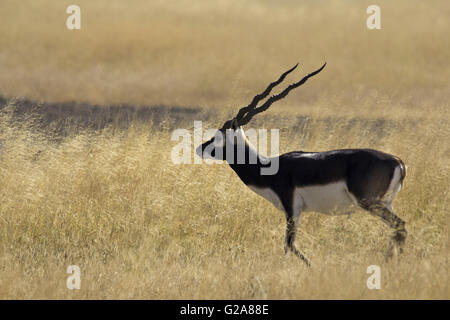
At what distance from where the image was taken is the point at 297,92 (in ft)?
77.5

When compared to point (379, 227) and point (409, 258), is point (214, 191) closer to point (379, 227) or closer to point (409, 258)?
point (379, 227)

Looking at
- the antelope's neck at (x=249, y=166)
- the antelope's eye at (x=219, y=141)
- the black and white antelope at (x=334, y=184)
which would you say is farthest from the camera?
the antelope's eye at (x=219, y=141)

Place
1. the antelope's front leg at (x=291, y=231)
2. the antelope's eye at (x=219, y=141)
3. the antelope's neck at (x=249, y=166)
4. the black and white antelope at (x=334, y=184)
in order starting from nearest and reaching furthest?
1. the black and white antelope at (x=334, y=184)
2. the antelope's front leg at (x=291, y=231)
3. the antelope's neck at (x=249, y=166)
4. the antelope's eye at (x=219, y=141)

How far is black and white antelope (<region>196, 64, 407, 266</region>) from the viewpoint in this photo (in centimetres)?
704

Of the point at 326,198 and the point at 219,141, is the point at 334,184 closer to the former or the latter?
the point at 326,198

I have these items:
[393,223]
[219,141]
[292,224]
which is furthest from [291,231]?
[219,141]

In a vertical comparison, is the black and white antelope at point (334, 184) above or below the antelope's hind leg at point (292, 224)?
above

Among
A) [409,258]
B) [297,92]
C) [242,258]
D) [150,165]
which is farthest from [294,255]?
[297,92]

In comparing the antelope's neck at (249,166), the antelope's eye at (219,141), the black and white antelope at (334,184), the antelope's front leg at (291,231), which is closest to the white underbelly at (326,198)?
the black and white antelope at (334,184)

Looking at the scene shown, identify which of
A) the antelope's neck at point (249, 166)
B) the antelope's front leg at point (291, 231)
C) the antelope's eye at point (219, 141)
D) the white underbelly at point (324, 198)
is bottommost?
the antelope's front leg at point (291, 231)

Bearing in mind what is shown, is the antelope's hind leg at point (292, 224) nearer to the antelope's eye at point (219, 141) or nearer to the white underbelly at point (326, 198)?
the white underbelly at point (326, 198)

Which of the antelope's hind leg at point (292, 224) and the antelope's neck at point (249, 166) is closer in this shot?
the antelope's hind leg at point (292, 224)

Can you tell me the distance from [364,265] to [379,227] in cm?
126

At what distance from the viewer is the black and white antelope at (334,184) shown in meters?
7.04
